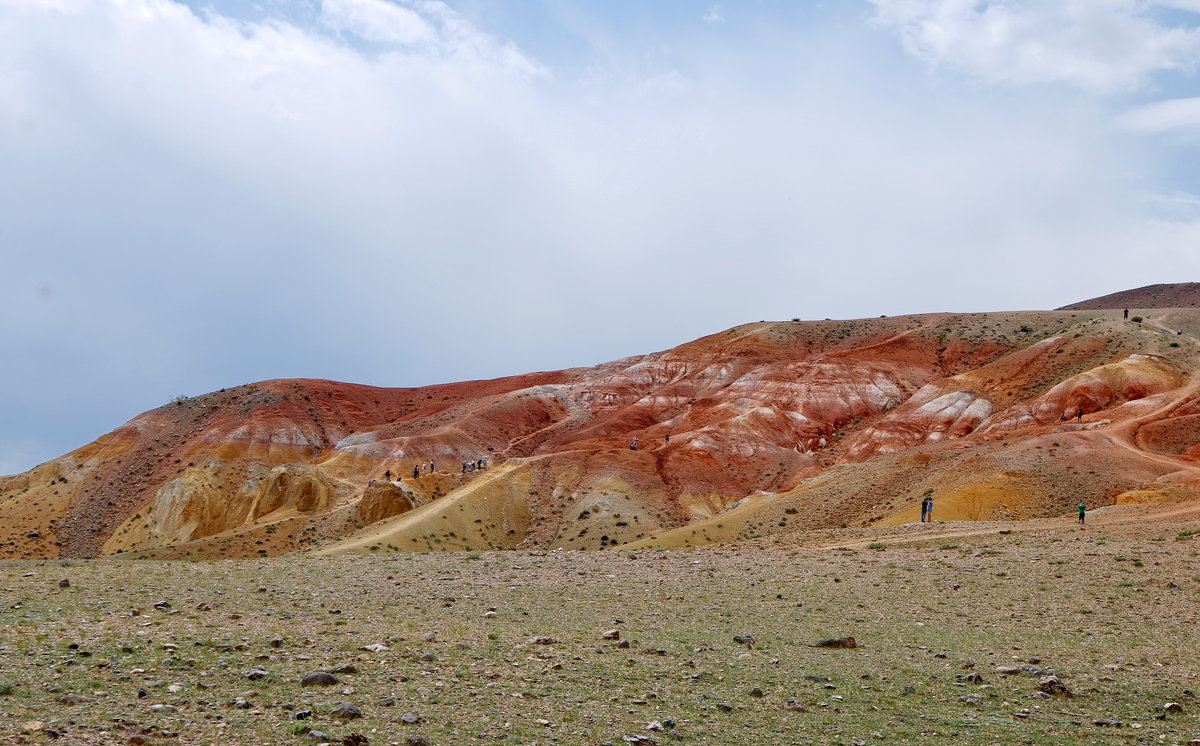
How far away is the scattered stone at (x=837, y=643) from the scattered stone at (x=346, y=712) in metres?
8.63

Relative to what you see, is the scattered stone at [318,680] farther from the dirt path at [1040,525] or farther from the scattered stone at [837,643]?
the dirt path at [1040,525]

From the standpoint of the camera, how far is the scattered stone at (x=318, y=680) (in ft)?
37.3

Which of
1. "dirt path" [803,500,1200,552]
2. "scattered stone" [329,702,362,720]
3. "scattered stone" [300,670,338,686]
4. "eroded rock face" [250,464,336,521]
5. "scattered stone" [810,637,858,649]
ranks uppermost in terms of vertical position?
"eroded rock face" [250,464,336,521]

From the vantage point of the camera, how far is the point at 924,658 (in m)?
15.3

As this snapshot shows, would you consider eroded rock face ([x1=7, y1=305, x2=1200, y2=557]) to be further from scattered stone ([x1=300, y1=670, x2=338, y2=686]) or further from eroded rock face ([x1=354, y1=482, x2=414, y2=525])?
scattered stone ([x1=300, y1=670, x2=338, y2=686])

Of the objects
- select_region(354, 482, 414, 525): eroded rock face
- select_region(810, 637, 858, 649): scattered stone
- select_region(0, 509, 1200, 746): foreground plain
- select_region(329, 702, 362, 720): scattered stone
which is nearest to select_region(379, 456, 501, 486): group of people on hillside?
select_region(354, 482, 414, 525): eroded rock face

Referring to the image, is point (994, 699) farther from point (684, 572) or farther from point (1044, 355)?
point (1044, 355)

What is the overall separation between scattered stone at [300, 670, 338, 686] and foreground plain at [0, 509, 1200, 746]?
0.15m

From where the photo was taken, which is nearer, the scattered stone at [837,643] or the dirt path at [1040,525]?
the scattered stone at [837,643]

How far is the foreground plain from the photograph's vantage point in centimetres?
1042

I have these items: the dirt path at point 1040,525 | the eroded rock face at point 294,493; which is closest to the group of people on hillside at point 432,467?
the eroded rock face at point 294,493

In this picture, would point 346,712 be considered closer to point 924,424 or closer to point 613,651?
point 613,651

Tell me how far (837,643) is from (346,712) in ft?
30.2

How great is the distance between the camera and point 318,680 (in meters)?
11.4
